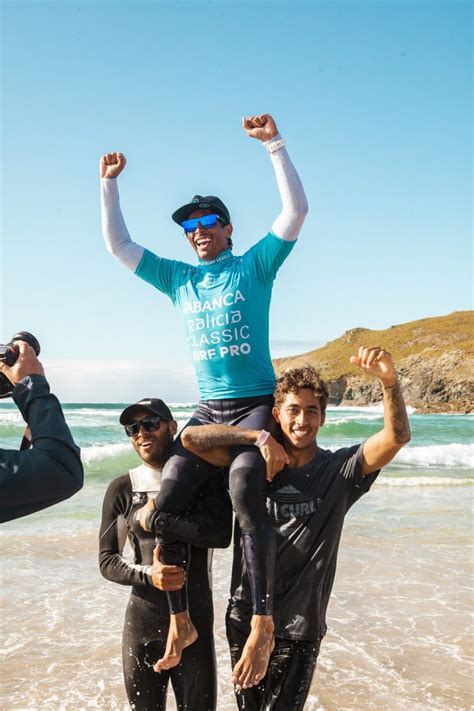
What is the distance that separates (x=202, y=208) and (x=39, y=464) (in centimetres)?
233

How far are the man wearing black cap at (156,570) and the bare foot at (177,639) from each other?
0.18m

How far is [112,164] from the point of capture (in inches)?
174

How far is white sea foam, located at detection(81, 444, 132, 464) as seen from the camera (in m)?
21.6

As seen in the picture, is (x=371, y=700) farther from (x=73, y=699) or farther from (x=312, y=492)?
(x=312, y=492)

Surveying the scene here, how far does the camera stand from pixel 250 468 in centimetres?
343

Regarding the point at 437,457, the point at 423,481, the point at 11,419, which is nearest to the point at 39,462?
the point at 423,481

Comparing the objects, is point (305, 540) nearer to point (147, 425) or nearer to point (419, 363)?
point (147, 425)

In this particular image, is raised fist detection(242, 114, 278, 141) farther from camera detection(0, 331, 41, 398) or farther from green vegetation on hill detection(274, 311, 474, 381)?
green vegetation on hill detection(274, 311, 474, 381)

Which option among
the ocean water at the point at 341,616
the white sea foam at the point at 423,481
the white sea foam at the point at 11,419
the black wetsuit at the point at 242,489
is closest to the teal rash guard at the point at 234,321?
the black wetsuit at the point at 242,489

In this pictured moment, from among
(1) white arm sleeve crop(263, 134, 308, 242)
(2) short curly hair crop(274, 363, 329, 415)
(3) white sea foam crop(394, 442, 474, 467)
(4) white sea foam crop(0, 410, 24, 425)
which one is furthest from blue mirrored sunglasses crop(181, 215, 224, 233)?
(4) white sea foam crop(0, 410, 24, 425)

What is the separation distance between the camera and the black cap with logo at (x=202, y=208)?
4109 millimetres

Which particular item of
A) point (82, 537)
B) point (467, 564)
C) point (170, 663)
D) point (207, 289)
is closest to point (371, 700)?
point (170, 663)

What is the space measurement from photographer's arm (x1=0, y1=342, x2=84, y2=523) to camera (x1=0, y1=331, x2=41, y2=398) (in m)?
0.13

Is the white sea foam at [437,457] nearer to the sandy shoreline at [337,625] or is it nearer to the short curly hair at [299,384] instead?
the sandy shoreline at [337,625]
